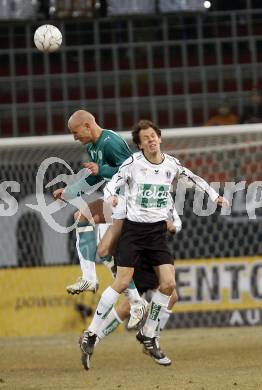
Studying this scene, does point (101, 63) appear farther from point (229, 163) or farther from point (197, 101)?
point (229, 163)

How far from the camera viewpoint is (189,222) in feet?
45.8

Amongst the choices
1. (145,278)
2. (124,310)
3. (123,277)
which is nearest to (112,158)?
(123,277)

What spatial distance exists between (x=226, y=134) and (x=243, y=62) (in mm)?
4155

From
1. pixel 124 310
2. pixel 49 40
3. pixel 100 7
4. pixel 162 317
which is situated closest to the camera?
pixel 124 310

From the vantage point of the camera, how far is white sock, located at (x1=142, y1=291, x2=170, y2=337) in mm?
8875

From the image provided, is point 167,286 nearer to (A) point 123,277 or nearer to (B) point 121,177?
(A) point 123,277

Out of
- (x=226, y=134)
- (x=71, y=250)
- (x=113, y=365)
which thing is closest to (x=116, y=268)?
(x=113, y=365)

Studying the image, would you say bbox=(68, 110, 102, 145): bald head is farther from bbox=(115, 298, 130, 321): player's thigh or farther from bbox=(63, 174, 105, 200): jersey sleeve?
bbox=(115, 298, 130, 321): player's thigh

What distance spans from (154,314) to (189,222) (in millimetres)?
5128

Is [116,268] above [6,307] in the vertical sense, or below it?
above

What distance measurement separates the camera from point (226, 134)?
40.9 feet

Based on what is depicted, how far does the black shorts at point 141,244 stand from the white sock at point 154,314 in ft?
0.97

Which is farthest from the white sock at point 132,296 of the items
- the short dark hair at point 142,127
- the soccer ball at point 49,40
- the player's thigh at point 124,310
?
the soccer ball at point 49,40

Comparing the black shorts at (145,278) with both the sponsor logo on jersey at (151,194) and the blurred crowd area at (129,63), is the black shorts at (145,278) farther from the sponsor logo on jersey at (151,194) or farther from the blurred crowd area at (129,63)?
the blurred crowd area at (129,63)
